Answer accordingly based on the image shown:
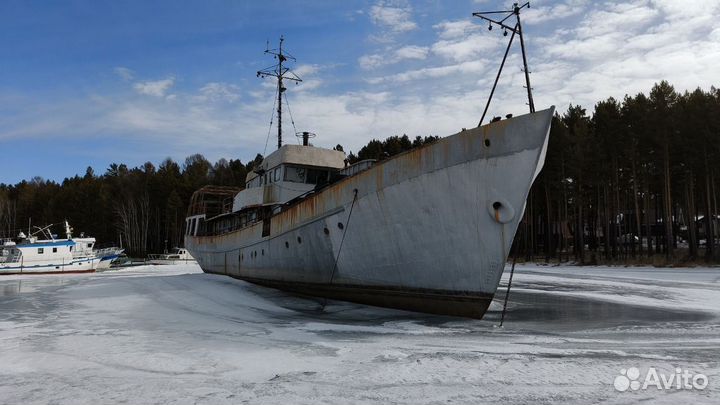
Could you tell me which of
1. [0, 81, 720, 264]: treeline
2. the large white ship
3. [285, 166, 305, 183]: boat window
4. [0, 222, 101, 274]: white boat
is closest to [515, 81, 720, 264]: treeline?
[0, 81, 720, 264]: treeline

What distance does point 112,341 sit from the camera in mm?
6848

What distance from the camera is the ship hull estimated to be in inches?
337

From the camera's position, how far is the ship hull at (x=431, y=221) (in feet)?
28.1

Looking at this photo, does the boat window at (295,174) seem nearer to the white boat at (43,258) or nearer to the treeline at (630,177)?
the treeline at (630,177)

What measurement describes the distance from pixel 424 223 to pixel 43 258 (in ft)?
125

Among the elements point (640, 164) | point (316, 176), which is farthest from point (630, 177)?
point (316, 176)

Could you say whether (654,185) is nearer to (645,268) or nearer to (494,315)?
→ (645,268)

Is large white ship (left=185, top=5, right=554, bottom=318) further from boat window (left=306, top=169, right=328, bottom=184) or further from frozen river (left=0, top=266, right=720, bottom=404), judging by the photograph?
boat window (left=306, top=169, right=328, bottom=184)

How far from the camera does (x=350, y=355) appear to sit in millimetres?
5887

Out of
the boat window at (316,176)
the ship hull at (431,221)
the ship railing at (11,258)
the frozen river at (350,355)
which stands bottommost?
the frozen river at (350,355)

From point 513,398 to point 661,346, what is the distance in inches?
138

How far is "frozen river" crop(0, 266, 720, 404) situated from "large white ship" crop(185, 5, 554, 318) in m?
0.74

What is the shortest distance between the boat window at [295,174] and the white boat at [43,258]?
2902cm

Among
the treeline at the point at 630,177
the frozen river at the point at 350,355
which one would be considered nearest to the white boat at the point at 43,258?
the treeline at the point at 630,177
